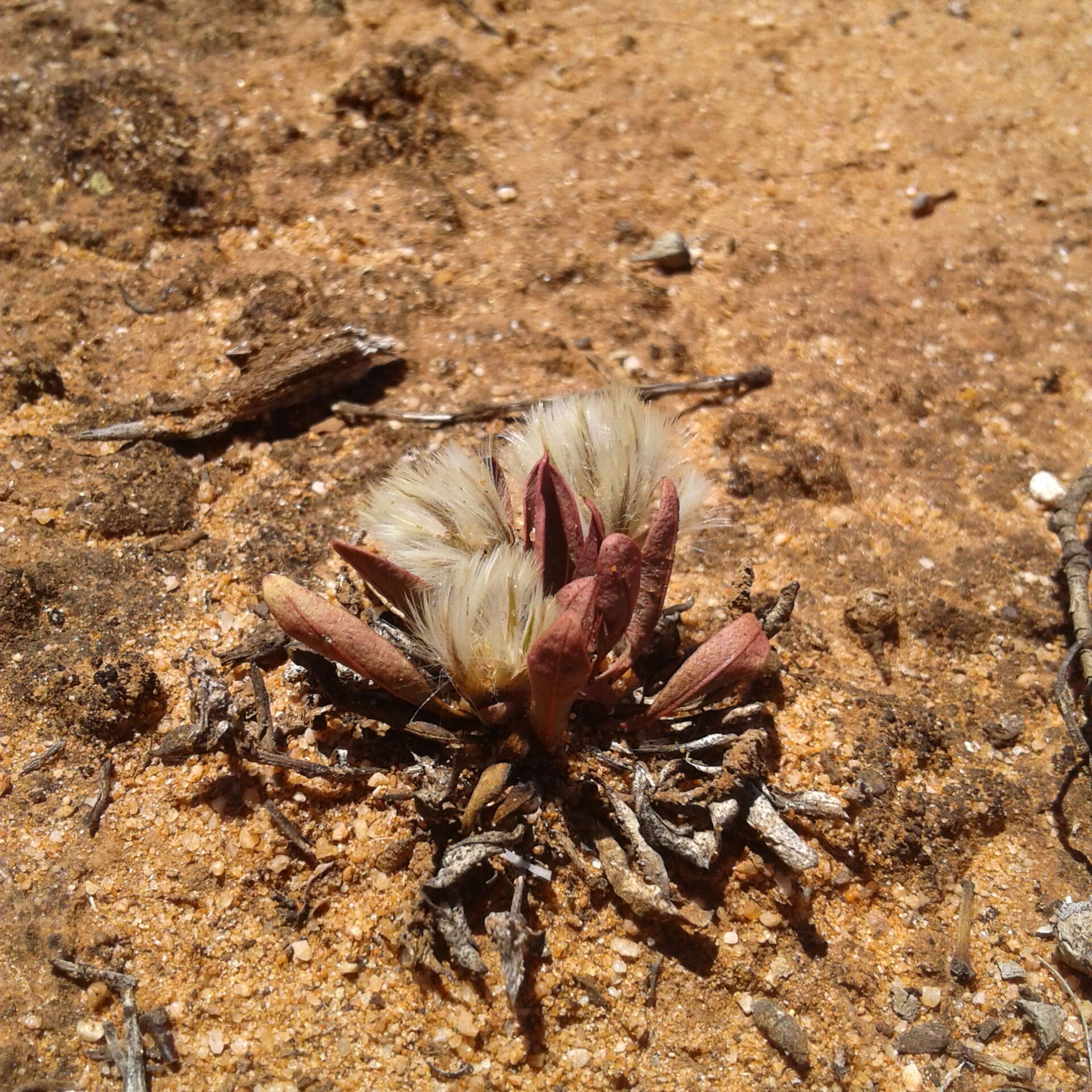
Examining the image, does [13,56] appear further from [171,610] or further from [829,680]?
[829,680]

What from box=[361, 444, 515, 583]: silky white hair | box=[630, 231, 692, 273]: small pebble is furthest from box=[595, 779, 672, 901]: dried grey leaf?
box=[630, 231, 692, 273]: small pebble

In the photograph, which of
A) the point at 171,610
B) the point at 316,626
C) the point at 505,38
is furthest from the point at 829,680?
the point at 505,38

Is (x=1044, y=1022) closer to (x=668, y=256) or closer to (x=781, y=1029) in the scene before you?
(x=781, y=1029)

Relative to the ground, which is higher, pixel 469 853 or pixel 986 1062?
pixel 469 853

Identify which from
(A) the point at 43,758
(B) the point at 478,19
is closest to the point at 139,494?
(A) the point at 43,758

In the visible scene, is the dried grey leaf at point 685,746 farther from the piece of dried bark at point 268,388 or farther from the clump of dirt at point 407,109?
the clump of dirt at point 407,109
